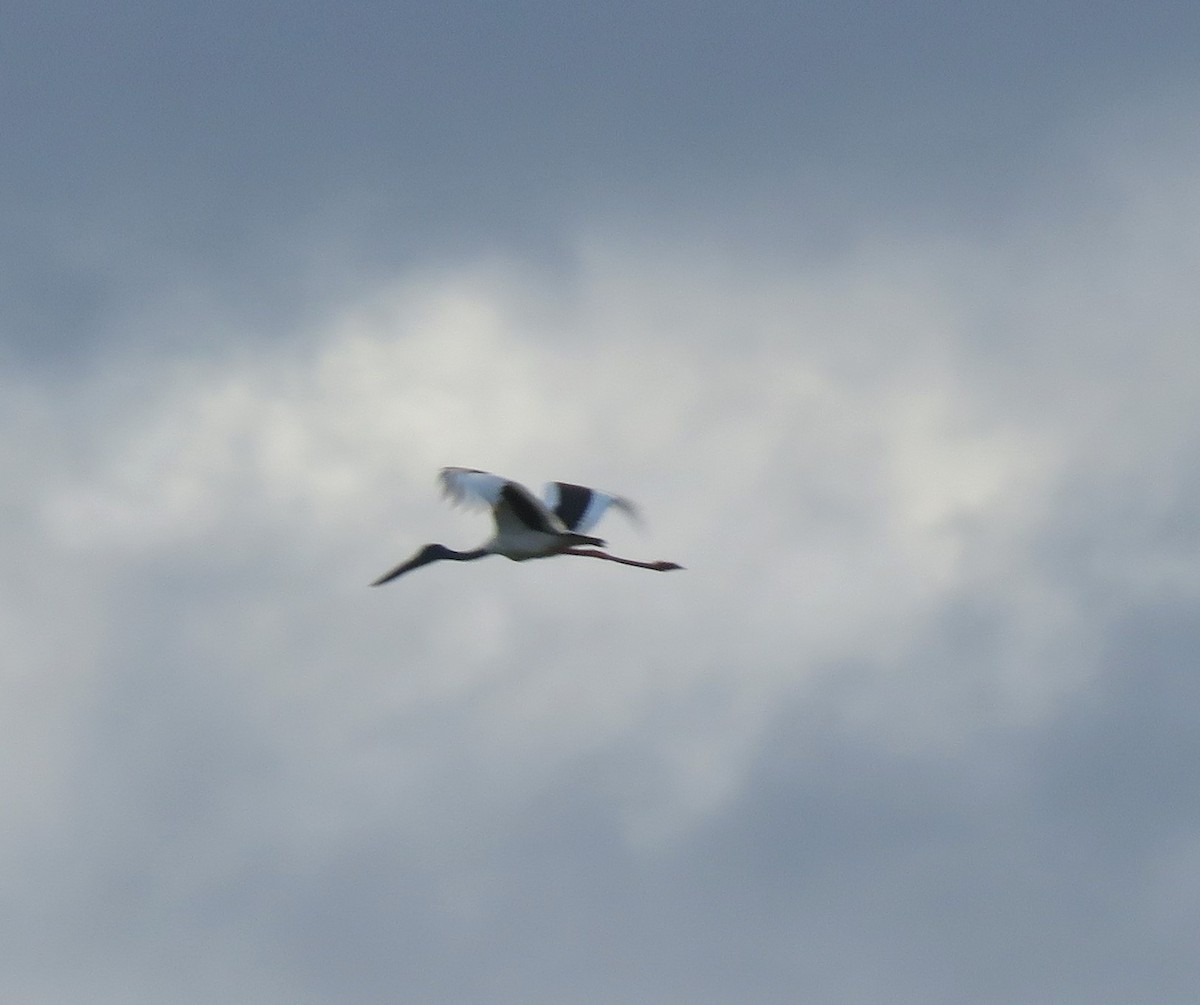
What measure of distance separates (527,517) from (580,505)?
270cm

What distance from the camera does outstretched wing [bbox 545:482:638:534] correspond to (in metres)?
47.0

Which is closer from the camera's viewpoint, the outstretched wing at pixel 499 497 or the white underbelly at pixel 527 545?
the outstretched wing at pixel 499 497

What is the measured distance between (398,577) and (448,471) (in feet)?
22.8

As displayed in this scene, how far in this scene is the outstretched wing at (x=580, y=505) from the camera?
154 ft

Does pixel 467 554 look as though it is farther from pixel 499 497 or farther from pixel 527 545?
pixel 499 497

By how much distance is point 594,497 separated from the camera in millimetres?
48094

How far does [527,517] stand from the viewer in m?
45.2

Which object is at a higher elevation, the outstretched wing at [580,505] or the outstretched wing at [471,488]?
the outstretched wing at [580,505]

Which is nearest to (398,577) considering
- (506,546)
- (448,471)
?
(506,546)

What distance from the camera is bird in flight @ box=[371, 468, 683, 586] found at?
42.4 metres

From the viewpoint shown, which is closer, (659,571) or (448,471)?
(448,471)

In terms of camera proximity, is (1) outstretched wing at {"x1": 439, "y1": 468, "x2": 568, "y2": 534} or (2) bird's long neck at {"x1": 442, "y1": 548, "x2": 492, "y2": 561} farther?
(2) bird's long neck at {"x1": 442, "y1": 548, "x2": 492, "y2": 561}

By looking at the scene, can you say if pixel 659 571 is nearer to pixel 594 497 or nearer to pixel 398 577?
pixel 594 497

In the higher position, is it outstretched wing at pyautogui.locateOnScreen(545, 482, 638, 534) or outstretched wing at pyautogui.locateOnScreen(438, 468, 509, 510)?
outstretched wing at pyautogui.locateOnScreen(545, 482, 638, 534)
